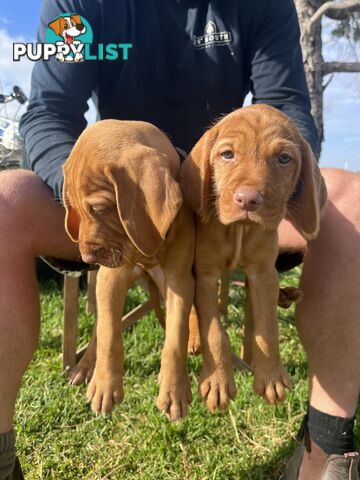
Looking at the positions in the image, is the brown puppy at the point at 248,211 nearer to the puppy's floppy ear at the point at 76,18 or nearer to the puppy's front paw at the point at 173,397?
the puppy's front paw at the point at 173,397

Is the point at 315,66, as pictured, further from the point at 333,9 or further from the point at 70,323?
the point at 70,323

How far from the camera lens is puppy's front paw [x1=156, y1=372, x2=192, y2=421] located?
144cm

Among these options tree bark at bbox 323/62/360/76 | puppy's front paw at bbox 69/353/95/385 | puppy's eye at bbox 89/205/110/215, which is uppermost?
tree bark at bbox 323/62/360/76

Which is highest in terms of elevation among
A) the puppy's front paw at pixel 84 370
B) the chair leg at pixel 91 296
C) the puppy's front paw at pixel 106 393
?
the puppy's front paw at pixel 106 393

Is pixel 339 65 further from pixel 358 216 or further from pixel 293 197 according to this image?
pixel 293 197

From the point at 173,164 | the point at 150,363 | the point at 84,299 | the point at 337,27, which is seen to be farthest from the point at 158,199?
the point at 337,27

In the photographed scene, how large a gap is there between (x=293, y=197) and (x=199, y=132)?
1121 mm

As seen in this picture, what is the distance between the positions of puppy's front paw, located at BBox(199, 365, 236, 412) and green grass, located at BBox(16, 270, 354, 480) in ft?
3.45

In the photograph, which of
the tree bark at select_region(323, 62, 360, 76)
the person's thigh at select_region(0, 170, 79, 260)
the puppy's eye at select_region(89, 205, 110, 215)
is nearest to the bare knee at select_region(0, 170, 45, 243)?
the person's thigh at select_region(0, 170, 79, 260)

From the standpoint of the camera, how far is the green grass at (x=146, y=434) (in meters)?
2.36

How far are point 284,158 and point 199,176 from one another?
23 cm

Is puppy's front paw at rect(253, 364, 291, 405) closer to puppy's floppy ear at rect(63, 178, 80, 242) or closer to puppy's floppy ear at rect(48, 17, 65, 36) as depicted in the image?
puppy's floppy ear at rect(63, 178, 80, 242)

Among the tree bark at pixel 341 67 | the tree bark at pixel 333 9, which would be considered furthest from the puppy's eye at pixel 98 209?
the tree bark at pixel 341 67

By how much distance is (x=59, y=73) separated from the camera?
87.9 inches
